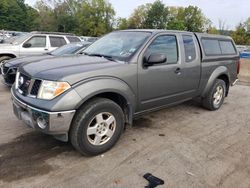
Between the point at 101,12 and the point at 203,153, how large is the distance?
68.1 meters

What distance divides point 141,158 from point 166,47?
200 cm

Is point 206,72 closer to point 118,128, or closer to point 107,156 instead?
point 118,128

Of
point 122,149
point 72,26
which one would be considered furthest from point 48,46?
point 72,26

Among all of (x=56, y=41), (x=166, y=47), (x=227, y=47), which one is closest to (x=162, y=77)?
(x=166, y=47)

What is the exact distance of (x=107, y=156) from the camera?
144 inches

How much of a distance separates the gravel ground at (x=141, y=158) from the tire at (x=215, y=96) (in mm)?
752

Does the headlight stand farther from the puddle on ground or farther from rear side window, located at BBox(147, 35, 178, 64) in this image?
rear side window, located at BBox(147, 35, 178, 64)

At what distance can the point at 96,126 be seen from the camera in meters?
3.59

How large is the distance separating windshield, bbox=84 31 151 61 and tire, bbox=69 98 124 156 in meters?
0.86

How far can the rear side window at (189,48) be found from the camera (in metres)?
4.92

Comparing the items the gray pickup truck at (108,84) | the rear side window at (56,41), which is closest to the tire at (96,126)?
the gray pickup truck at (108,84)

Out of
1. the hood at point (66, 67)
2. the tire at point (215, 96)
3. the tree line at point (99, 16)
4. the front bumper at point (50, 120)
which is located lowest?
the tire at point (215, 96)

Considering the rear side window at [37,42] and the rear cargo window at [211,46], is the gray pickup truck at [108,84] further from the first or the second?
the rear side window at [37,42]

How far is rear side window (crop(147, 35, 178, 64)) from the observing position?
431 cm
